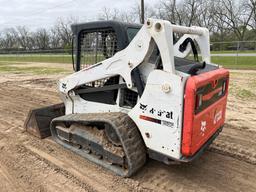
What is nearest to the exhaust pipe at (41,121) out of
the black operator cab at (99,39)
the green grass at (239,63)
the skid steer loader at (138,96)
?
the skid steer loader at (138,96)

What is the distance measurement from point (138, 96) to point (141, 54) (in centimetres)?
53

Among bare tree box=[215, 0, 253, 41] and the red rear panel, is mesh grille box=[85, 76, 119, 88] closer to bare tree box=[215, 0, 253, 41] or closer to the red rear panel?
the red rear panel

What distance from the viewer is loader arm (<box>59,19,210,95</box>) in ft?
9.86

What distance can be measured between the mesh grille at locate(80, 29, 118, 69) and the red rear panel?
4.26 feet

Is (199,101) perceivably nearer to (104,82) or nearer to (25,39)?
(104,82)

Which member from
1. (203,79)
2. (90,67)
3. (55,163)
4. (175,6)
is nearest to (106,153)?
(55,163)

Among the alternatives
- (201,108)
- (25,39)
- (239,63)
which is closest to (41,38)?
(25,39)

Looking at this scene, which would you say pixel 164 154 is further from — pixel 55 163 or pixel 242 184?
pixel 55 163

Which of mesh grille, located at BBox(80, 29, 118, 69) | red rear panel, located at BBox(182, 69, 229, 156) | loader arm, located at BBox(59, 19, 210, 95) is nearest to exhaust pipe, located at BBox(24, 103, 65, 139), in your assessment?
loader arm, located at BBox(59, 19, 210, 95)

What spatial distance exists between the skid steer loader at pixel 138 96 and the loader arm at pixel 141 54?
0.01 m

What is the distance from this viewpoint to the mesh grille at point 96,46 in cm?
382

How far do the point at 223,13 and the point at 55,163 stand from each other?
57208 millimetres

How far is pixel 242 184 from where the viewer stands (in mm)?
3492

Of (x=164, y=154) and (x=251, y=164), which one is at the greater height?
(x=164, y=154)
